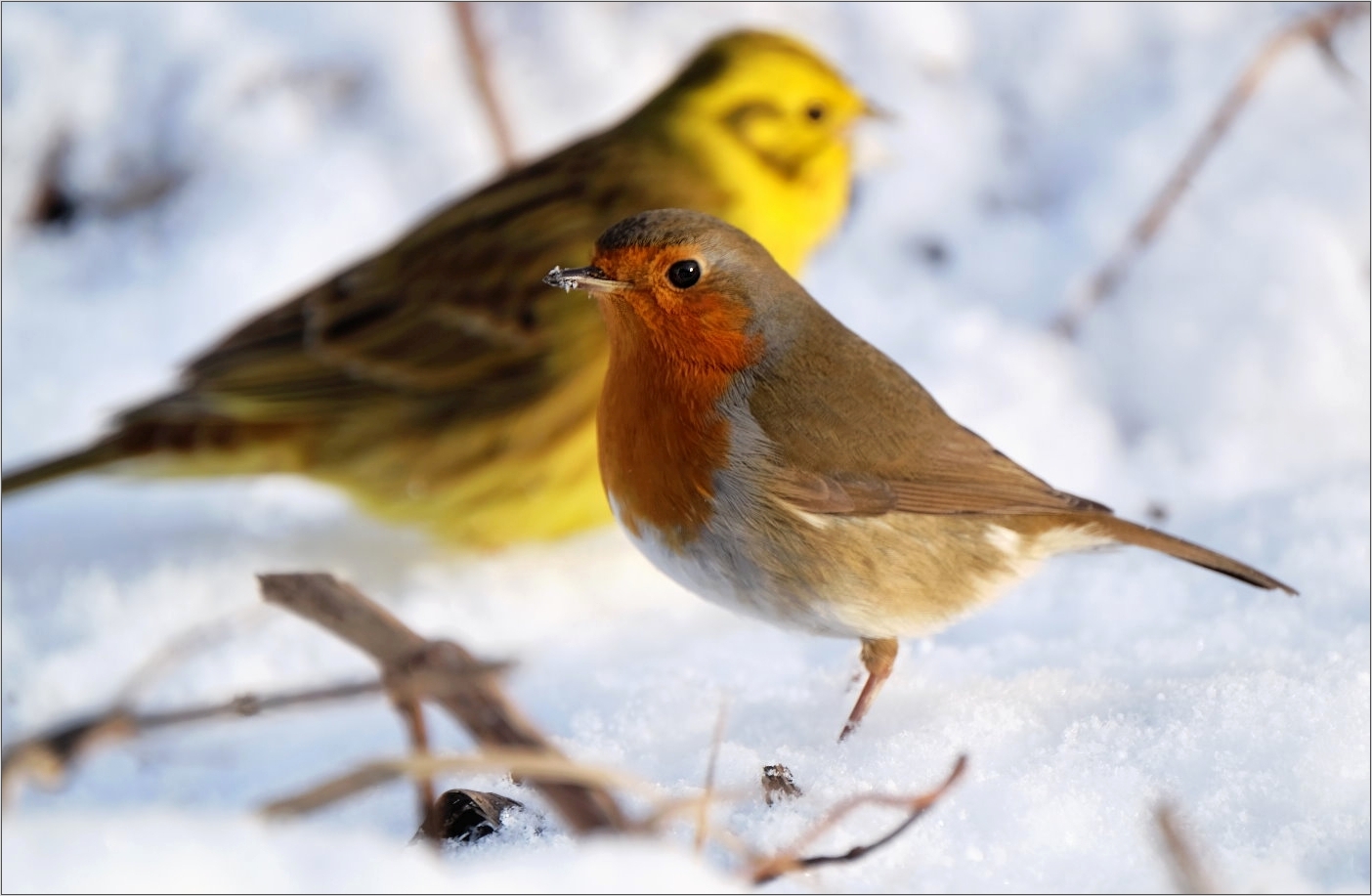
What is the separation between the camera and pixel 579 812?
5.68ft

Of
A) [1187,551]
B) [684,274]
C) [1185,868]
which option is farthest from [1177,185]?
[1185,868]

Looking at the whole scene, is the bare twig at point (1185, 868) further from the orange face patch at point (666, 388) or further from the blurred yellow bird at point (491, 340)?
the blurred yellow bird at point (491, 340)

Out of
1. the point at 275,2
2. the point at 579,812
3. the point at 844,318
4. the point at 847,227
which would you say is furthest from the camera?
the point at 275,2

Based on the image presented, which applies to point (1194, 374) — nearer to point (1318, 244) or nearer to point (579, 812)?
point (1318, 244)

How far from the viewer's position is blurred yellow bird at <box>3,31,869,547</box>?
162 inches

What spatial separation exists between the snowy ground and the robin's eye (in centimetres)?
76

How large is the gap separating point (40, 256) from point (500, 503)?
221 centimetres

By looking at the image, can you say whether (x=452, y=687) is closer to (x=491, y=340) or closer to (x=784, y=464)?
(x=784, y=464)

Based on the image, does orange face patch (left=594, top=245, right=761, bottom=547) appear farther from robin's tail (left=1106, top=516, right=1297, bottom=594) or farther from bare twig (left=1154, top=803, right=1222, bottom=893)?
bare twig (left=1154, top=803, right=1222, bottom=893)

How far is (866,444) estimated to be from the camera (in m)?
2.71

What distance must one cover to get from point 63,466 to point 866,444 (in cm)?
257

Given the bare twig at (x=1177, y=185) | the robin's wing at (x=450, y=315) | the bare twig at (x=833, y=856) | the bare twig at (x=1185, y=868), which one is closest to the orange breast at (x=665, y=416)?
the bare twig at (x=833, y=856)

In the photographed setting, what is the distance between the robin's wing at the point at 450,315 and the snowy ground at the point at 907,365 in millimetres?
509

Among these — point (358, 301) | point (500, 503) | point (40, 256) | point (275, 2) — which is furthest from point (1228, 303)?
point (40, 256)
